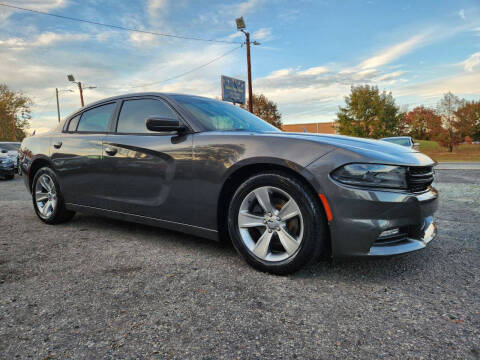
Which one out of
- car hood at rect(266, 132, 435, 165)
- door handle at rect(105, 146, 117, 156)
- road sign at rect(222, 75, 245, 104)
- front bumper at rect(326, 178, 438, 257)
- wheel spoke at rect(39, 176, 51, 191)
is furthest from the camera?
road sign at rect(222, 75, 245, 104)

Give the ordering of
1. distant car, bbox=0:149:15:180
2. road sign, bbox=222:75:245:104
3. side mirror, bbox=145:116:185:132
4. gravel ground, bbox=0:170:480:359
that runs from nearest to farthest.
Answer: gravel ground, bbox=0:170:480:359 < side mirror, bbox=145:116:185:132 < distant car, bbox=0:149:15:180 < road sign, bbox=222:75:245:104

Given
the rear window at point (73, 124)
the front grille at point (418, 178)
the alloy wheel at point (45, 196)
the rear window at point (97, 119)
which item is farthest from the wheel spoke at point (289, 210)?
the alloy wheel at point (45, 196)

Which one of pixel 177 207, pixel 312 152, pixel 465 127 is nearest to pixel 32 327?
pixel 177 207

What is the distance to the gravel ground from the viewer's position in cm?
153

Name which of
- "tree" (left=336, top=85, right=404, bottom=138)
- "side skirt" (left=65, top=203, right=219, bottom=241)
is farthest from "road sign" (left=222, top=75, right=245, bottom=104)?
"side skirt" (left=65, top=203, right=219, bottom=241)

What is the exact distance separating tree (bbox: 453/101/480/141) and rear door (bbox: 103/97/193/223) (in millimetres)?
48604

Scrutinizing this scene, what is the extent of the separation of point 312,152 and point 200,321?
129 cm

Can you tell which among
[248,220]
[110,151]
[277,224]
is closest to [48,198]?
[110,151]

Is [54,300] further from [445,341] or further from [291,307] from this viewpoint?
[445,341]

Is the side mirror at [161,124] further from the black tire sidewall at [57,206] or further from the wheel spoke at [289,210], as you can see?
the black tire sidewall at [57,206]

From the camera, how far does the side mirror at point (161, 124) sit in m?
2.71

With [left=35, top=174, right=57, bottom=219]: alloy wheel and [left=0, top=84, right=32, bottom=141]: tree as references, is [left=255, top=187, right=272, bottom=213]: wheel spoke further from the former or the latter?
[left=0, top=84, right=32, bottom=141]: tree

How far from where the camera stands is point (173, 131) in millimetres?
2895

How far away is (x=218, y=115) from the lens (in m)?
3.21
